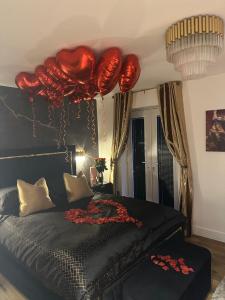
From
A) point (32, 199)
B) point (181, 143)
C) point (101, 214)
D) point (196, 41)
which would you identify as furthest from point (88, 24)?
point (181, 143)

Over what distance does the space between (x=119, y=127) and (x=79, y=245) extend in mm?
2717

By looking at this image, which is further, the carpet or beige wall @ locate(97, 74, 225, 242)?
beige wall @ locate(97, 74, 225, 242)

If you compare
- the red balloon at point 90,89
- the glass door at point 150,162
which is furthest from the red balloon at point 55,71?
the glass door at point 150,162

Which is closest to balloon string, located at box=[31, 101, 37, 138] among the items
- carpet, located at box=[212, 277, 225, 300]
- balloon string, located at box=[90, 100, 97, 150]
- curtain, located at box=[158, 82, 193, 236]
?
balloon string, located at box=[90, 100, 97, 150]

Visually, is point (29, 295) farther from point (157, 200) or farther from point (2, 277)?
point (157, 200)

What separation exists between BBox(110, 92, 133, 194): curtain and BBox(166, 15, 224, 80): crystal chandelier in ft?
8.06

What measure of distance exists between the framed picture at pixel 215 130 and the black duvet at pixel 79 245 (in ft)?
4.10

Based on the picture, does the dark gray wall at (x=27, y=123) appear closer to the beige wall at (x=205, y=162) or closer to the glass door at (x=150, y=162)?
the glass door at (x=150, y=162)

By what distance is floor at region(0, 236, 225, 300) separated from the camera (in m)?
2.31

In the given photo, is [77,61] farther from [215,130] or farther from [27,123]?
[215,130]

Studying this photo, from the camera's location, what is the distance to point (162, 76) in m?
3.27

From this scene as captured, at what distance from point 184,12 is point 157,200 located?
322 cm

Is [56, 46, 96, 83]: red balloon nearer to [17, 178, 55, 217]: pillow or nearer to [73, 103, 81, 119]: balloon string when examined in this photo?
[17, 178, 55, 217]: pillow

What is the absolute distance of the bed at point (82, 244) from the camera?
1773 mm
